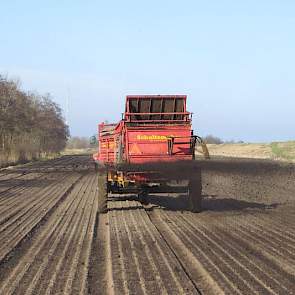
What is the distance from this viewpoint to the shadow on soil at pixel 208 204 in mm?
16906

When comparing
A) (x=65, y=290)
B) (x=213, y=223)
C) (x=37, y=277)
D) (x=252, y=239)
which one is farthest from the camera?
(x=213, y=223)

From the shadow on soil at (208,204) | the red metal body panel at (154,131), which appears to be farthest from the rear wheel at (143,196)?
the red metal body panel at (154,131)

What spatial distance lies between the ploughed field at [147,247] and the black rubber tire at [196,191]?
0.30 meters

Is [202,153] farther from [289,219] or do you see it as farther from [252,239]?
[252,239]

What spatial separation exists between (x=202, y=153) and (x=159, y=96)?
2.12 m

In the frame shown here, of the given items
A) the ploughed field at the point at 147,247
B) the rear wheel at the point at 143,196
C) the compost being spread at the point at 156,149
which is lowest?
the ploughed field at the point at 147,247

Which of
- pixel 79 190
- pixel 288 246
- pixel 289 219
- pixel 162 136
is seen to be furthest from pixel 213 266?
pixel 79 190

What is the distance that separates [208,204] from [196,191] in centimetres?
278

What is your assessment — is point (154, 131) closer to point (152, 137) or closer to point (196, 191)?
point (152, 137)

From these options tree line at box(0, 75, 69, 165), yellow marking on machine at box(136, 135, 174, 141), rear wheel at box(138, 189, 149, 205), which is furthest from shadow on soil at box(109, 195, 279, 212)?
tree line at box(0, 75, 69, 165)

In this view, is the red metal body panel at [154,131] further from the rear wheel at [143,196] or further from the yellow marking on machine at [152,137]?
the rear wheel at [143,196]

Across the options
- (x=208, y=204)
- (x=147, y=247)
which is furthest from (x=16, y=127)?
(x=147, y=247)

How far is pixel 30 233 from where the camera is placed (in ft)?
39.5

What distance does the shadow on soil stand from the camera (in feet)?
55.5
